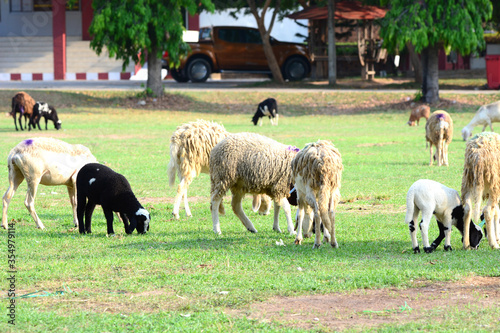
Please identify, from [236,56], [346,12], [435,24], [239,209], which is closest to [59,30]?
[236,56]

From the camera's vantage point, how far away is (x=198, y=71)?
1389 inches

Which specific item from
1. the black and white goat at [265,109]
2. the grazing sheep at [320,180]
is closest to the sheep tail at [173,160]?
the grazing sheep at [320,180]

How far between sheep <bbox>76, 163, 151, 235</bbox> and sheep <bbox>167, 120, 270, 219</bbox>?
5.24 ft

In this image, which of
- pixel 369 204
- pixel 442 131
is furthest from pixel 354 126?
pixel 369 204

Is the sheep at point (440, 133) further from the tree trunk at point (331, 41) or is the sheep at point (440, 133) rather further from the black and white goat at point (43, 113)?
the tree trunk at point (331, 41)

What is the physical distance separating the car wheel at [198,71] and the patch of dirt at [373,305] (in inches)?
1169

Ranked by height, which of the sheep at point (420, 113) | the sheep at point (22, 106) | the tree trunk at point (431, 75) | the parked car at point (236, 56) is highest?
the parked car at point (236, 56)

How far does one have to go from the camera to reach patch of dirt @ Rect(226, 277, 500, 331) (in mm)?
5238

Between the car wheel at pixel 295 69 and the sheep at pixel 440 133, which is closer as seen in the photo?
the sheep at pixel 440 133

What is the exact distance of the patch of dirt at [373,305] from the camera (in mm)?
5238

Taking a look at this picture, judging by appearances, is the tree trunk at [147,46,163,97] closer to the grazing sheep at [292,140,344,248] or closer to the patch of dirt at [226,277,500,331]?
the grazing sheep at [292,140,344,248]

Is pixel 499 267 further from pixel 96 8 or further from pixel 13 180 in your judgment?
pixel 96 8

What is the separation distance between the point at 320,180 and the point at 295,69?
28361mm

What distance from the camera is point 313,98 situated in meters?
29.8
